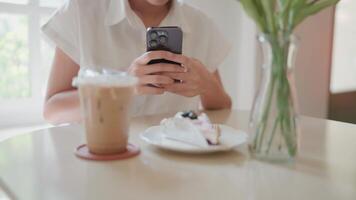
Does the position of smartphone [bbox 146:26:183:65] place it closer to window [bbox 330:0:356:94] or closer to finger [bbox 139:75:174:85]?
finger [bbox 139:75:174:85]

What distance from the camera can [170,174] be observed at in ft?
1.84

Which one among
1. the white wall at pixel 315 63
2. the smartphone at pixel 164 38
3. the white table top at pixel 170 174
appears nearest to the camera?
the white table top at pixel 170 174

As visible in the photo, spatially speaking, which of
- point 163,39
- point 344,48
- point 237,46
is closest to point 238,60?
point 237,46

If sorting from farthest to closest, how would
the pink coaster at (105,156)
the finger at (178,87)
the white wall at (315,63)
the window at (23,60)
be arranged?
the white wall at (315,63) < the window at (23,60) < the finger at (178,87) < the pink coaster at (105,156)

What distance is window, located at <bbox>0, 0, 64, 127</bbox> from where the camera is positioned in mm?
1653

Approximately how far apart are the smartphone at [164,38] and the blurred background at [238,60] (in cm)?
60

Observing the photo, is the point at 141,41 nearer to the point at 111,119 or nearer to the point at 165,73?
the point at 165,73

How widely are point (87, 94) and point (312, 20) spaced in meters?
1.83

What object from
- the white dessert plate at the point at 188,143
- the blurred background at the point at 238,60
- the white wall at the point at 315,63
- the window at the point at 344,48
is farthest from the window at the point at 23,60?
the window at the point at 344,48

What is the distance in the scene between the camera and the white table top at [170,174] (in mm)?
494

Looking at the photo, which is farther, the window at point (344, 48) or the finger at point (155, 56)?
the window at point (344, 48)

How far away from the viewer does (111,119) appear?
0.61 m

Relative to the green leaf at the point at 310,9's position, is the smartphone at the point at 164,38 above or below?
below

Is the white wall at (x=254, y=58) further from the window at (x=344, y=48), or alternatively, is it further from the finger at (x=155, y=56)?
the finger at (x=155, y=56)
